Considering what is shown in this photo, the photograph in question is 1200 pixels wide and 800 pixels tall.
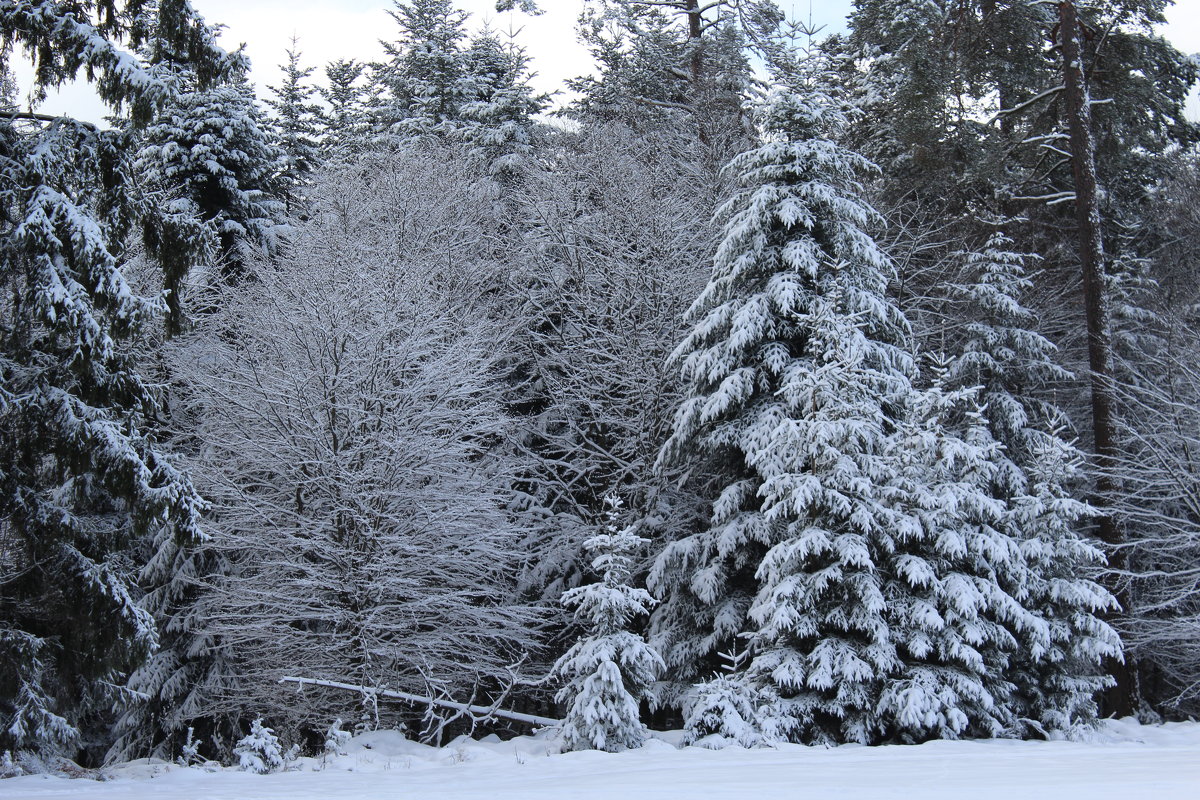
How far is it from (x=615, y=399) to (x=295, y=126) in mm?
17102

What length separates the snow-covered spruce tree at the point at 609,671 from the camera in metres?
9.08

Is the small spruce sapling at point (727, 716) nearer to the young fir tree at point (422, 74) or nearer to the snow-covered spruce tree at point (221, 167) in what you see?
the snow-covered spruce tree at point (221, 167)

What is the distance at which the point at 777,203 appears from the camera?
1296 centimetres

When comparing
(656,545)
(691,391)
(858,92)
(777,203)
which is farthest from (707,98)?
(656,545)

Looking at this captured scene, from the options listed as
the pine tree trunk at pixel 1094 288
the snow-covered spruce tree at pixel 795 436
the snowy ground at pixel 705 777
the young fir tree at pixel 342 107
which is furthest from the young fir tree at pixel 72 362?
the young fir tree at pixel 342 107

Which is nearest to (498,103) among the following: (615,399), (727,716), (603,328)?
(603,328)

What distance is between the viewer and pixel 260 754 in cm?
856

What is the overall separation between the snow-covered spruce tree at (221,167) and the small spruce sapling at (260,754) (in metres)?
14.1

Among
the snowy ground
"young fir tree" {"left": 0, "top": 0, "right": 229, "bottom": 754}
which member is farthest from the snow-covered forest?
the snowy ground

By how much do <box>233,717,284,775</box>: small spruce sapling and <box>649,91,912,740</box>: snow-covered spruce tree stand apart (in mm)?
5340

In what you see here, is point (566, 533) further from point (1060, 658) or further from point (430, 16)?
point (430, 16)

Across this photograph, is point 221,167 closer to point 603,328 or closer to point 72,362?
point 603,328

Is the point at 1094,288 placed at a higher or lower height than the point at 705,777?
higher

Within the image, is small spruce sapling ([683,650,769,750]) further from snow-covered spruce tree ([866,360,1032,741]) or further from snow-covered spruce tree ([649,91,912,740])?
snow-covered spruce tree ([866,360,1032,741])
